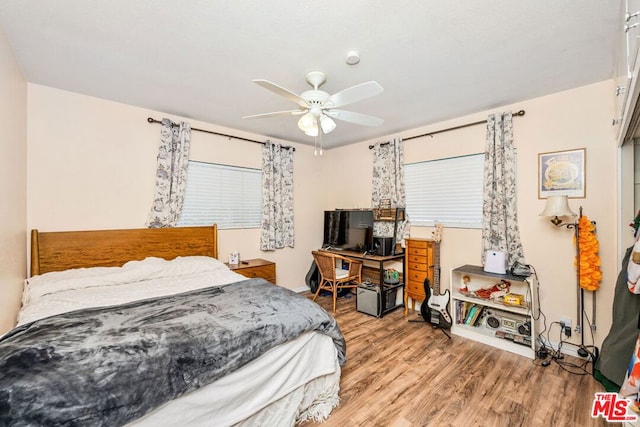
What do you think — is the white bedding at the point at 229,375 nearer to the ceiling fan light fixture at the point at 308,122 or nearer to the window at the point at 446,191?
the ceiling fan light fixture at the point at 308,122

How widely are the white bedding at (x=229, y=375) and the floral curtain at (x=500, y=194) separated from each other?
7.39 ft

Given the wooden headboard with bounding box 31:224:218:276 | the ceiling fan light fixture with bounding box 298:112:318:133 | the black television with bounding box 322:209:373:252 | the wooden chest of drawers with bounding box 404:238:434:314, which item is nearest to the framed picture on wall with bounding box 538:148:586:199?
the wooden chest of drawers with bounding box 404:238:434:314

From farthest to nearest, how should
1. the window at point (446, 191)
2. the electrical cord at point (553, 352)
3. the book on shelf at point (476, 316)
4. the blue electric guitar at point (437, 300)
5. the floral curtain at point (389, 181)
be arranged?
the floral curtain at point (389, 181) < the window at point (446, 191) < the blue electric guitar at point (437, 300) < the book on shelf at point (476, 316) < the electrical cord at point (553, 352)

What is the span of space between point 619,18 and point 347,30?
1.66m

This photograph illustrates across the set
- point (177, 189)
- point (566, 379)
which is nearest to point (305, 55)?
point (177, 189)

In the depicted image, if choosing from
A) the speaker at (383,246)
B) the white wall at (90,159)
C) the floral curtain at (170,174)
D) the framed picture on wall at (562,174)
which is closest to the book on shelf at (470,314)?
the speaker at (383,246)

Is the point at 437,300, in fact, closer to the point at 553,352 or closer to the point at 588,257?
the point at 553,352

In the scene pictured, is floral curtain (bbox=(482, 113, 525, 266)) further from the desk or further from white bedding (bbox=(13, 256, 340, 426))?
white bedding (bbox=(13, 256, 340, 426))

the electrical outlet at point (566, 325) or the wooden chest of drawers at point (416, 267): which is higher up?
the wooden chest of drawers at point (416, 267)

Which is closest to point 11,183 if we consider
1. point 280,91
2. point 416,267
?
point 280,91

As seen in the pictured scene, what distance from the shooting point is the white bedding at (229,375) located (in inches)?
55.5

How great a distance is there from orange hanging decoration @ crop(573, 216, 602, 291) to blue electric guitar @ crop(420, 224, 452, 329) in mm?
1248

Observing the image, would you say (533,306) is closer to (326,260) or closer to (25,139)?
(326,260)

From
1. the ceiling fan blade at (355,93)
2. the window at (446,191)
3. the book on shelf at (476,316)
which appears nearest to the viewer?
the ceiling fan blade at (355,93)
